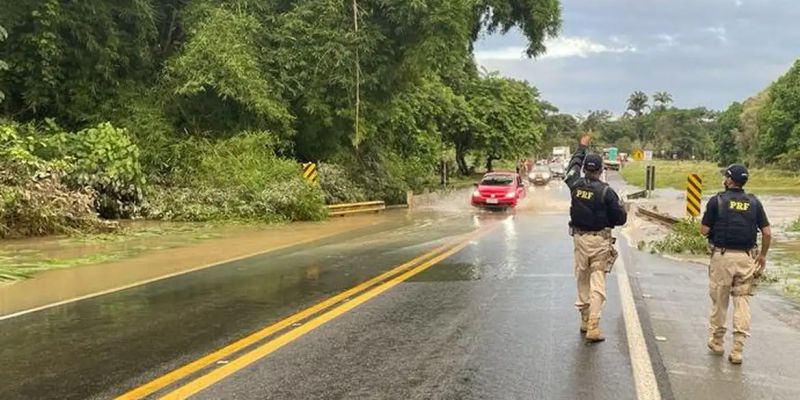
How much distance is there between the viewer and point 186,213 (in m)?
22.0

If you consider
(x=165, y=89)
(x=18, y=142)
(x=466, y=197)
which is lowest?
(x=466, y=197)

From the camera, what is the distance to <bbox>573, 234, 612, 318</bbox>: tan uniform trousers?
714 cm

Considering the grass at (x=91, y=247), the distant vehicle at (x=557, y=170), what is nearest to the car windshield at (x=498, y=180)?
the grass at (x=91, y=247)

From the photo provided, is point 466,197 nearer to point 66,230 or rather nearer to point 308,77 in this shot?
point 308,77

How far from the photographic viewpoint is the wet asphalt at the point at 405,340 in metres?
5.57

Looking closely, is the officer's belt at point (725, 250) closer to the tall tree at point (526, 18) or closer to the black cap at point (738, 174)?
the black cap at point (738, 174)

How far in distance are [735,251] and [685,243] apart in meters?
8.81

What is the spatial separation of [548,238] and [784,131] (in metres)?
71.8

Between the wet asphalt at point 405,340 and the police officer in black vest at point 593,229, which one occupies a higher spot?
the police officer in black vest at point 593,229

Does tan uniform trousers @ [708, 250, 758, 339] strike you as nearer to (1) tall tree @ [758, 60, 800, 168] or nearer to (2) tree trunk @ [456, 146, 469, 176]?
(2) tree trunk @ [456, 146, 469, 176]

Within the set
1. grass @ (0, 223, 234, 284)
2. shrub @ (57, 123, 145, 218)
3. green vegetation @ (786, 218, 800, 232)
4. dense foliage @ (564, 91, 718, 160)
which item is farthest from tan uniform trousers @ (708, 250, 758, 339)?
dense foliage @ (564, 91, 718, 160)

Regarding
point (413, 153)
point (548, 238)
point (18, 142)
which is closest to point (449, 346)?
point (548, 238)

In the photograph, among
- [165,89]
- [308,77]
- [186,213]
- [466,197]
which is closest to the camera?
[186,213]

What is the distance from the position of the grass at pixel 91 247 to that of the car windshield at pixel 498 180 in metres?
13.1
